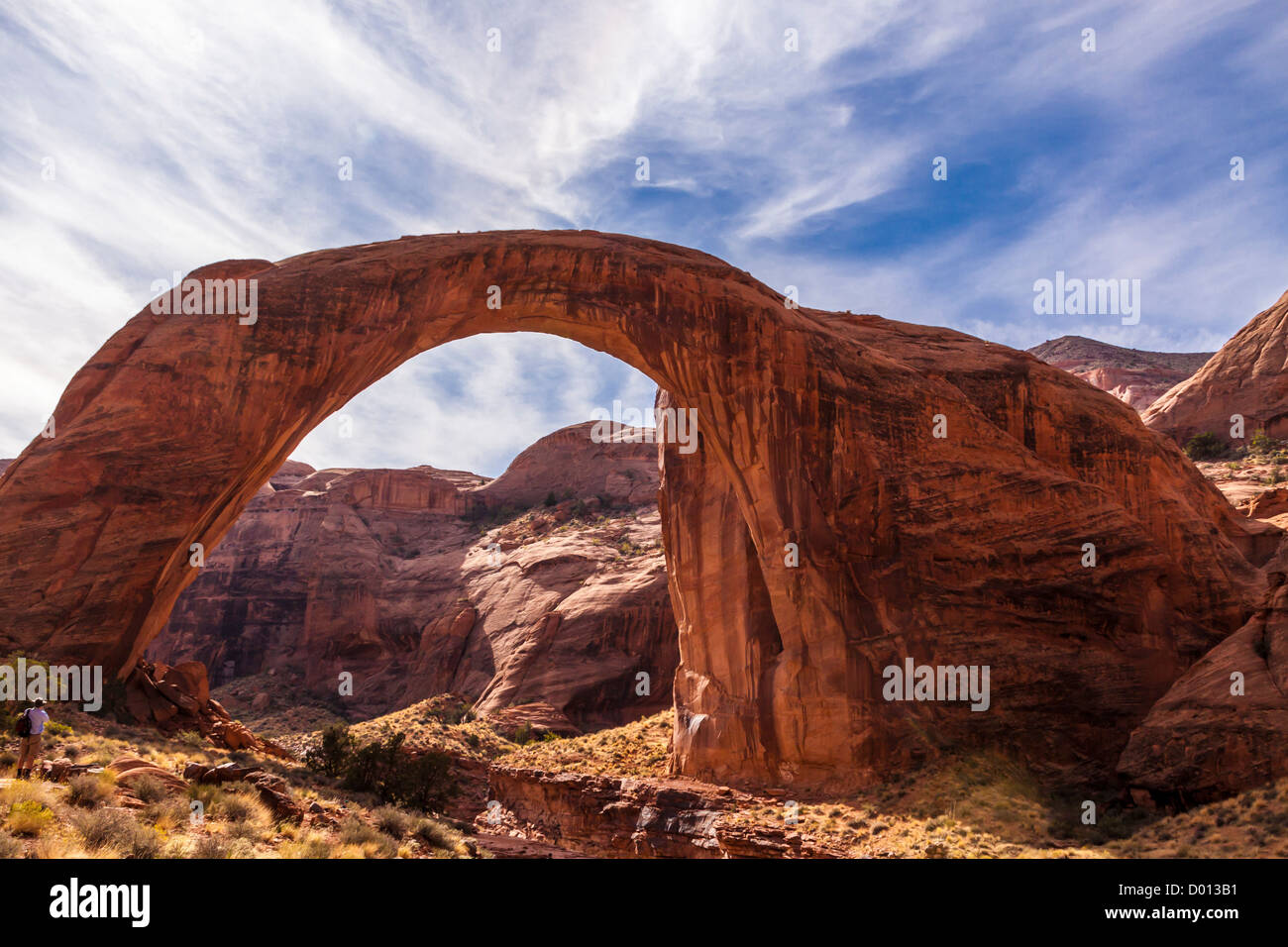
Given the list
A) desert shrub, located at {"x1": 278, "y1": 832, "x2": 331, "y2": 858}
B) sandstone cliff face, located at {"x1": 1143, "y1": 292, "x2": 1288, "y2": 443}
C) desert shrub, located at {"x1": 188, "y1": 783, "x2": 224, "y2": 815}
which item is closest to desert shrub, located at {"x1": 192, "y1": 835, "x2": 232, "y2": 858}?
desert shrub, located at {"x1": 278, "y1": 832, "x2": 331, "y2": 858}

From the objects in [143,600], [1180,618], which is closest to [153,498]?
[143,600]

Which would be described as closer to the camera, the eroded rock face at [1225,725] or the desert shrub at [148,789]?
the desert shrub at [148,789]

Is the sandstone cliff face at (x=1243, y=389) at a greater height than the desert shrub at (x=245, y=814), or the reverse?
the sandstone cliff face at (x=1243, y=389)

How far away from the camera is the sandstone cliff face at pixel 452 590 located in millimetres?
42156

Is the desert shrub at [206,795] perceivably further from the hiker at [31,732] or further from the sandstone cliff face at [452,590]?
the sandstone cliff face at [452,590]

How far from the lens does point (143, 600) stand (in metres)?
20.6

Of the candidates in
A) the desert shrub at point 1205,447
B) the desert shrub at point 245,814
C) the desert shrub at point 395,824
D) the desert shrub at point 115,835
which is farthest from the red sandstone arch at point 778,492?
the desert shrub at point 1205,447

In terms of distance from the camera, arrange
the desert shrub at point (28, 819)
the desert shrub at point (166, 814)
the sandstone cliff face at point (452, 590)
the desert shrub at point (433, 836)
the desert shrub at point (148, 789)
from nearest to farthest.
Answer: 1. the desert shrub at point (28, 819)
2. the desert shrub at point (166, 814)
3. the desert shrub at point (148, 789)
4. the desert shrub at point (433, 836)
5. the sandstone cliff face at point (452, 590)

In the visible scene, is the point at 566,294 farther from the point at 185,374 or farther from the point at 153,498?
the point at 153,498

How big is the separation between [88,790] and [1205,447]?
52209mm

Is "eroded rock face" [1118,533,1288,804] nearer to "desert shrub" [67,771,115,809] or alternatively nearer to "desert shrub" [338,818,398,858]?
"desert shrub" [338,818,398,858]

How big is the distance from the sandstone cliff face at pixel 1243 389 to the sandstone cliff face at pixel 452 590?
1257 inches

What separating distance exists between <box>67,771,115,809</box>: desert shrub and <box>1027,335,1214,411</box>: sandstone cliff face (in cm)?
7551

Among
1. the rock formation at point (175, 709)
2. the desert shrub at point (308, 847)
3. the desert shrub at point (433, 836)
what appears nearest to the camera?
the desert shrub at point (308, 847)
